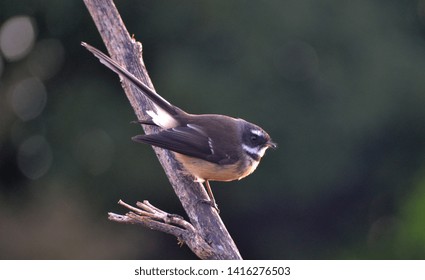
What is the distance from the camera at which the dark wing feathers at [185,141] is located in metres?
5.82

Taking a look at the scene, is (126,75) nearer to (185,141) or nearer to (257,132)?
(185,141)

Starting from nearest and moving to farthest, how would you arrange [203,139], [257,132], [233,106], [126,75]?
[126,75], [203,139], [257,132], [233,106]

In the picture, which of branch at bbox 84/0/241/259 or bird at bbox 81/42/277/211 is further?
bird at bbox 81/42/277/211

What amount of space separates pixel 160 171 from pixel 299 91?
2.28 meters

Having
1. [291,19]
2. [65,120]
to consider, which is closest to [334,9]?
[291,19]

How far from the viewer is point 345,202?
473 inches

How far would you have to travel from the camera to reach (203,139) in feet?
20.7

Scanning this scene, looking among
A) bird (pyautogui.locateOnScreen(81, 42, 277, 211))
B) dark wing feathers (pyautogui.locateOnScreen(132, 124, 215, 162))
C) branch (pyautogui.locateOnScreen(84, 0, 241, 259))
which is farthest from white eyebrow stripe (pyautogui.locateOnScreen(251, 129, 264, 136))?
branch (pyautogui.locateOnScreen(84, 0, 241, 259))

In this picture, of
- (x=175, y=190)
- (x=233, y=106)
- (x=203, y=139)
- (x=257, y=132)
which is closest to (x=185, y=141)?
(x=203, y=139)

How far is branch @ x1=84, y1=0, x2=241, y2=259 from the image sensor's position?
5379 mm

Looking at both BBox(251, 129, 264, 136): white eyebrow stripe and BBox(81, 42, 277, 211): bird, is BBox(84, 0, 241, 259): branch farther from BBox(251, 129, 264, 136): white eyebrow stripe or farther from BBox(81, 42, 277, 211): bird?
BBox(251, 129, 264, 136): white eyebrow stripe

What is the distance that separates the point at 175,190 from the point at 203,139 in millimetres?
503
